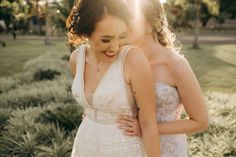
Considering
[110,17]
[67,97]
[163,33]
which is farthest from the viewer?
[67,97]

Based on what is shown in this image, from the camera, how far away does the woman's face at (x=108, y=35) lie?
208 centimetres

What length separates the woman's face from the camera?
6.83 ft

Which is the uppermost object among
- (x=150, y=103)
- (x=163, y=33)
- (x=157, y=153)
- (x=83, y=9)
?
(x=83, y=9)

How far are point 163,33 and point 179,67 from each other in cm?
47

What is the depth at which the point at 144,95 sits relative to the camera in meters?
2.05

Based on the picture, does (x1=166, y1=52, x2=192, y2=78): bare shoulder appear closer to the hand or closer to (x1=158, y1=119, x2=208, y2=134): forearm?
(x1=158, y1=119, x2=208, y2=134): forearm

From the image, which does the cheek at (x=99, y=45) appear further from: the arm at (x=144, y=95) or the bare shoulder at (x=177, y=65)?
the bare shoulder at (x=177, y=65)

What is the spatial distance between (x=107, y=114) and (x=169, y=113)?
1.70 ft

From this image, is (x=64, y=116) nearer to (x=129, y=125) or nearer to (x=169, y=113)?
(x=169, y=113)

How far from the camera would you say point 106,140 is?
2.32 metres

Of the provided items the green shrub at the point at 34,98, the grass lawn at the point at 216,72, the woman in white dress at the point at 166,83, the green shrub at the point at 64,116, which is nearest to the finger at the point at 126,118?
the woman in white dress at the point at 166,83

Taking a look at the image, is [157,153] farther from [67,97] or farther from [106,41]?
[67,97]

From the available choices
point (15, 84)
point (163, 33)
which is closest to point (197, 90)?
point (163, 33)

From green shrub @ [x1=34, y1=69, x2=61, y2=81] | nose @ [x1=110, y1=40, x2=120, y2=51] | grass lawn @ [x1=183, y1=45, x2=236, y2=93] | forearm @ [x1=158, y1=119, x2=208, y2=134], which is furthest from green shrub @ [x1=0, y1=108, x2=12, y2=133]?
grass lawn @ [x1=183, y1=45, x2=236, y2=93]
